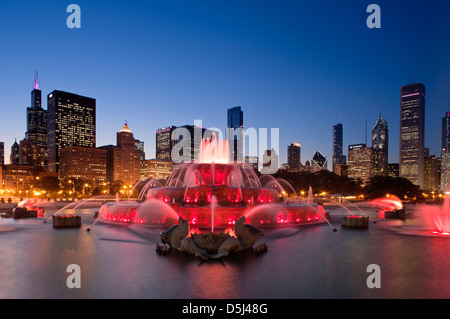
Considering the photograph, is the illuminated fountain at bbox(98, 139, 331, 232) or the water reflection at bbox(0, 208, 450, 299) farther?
the illuminated fountain at bbox(98, 139, 331, 232)

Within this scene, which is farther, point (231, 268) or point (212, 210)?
point (212, 210)

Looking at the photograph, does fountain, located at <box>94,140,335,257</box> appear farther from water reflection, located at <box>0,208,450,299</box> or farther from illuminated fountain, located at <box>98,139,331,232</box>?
water reflection, located at <box>0,208,450,299</box>

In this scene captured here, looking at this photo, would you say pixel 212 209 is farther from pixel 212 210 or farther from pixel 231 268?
pixel 231 268

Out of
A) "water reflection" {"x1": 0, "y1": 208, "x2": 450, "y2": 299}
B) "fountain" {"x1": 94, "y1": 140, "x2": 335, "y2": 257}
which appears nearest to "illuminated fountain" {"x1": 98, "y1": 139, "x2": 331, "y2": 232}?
"fountain" {"x1": 94, "y1": 140, "x2": 335, "y2": 257}

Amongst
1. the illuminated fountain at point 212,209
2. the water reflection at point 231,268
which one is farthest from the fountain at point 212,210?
the water reflection at point 231,268

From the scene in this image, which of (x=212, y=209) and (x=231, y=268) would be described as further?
(x=212, y=209)

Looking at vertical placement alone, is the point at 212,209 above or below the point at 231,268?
above

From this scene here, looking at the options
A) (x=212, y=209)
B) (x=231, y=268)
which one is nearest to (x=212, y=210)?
(x=212, y=209)

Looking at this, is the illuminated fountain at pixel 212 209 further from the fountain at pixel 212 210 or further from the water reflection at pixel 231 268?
the water reflection at pixel 231 268

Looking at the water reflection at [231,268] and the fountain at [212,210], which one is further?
the fountain at [212,210]

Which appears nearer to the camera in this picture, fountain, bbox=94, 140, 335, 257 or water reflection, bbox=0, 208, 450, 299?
water reflection, bbox=0, 208, 450, 299
